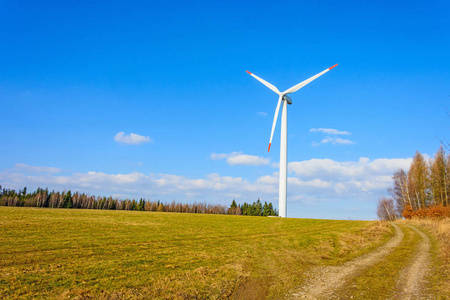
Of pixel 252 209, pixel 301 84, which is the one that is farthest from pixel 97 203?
pixel 301 84

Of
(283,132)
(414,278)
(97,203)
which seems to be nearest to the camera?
(414,278)

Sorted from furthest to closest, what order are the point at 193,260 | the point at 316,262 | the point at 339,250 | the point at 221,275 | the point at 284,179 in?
the point at 284,179 → the point at 339,250 → the point at 316,262 → the point at 193,260 → the point at 221,275

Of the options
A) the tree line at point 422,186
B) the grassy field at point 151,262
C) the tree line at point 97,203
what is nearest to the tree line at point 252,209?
the tree line at point 97,203

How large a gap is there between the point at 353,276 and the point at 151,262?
12.7m

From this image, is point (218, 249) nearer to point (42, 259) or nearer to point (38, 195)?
point (42, 259)

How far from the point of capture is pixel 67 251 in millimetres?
19516

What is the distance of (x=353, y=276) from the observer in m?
17.0

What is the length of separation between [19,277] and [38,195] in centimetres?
13690

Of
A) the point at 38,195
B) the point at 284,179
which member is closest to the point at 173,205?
the point at 38,195

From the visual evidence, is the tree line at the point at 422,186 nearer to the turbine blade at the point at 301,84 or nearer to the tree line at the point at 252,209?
the turbine blade at the point at 301,84

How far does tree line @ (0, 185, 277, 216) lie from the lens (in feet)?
410

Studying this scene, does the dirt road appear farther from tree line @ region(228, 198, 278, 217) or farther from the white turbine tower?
tree line @ region(228, 198, 278, 217)

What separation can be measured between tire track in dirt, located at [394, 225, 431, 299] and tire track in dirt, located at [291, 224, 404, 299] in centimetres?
241

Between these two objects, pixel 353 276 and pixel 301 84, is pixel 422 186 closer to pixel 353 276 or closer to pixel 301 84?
pixel 301 84
